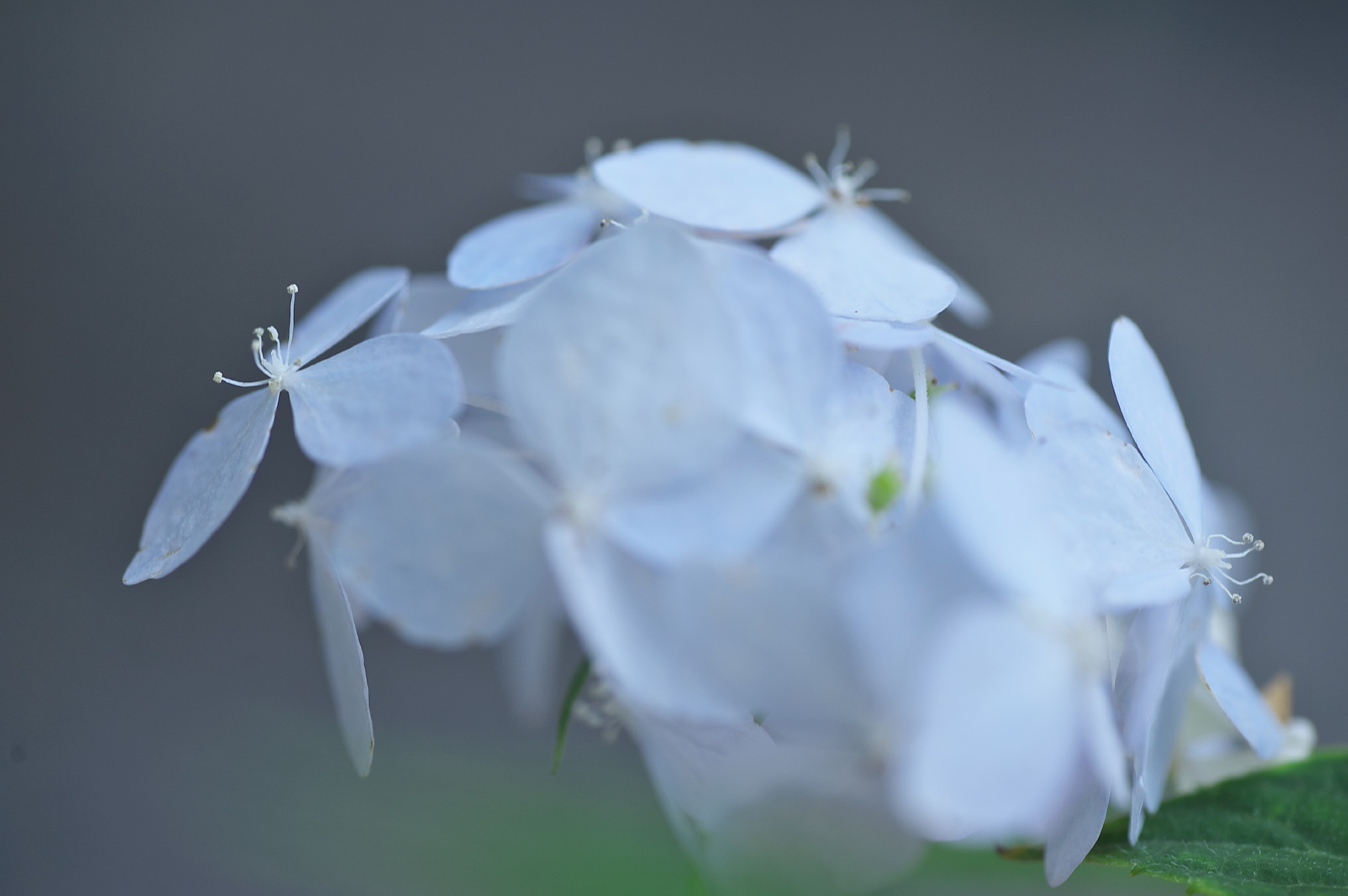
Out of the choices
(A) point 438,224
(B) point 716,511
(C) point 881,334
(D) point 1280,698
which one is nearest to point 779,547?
(B) point 716,511

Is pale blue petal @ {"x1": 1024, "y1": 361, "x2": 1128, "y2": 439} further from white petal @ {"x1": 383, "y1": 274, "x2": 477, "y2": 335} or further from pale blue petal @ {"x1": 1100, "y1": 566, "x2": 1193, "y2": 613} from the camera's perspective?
white petal @ {"x1": 383, "y1": 274, "x2": 477, "y2": 335}

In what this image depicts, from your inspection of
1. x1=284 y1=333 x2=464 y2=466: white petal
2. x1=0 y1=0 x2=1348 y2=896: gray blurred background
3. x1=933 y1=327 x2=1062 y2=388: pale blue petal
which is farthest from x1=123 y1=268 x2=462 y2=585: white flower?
x1=0 y1=0 x2=1348 y2=896: gray blurred background

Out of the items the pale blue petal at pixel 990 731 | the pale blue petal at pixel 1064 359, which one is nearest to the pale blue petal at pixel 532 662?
the pale blue petal at pixel 1064 359

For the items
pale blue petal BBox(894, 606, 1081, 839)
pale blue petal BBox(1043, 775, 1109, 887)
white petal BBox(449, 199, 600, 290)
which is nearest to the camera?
pale blue petal BBox(894, 606, 1081, 839)

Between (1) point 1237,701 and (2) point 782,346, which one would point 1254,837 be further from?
(2) point 782,346

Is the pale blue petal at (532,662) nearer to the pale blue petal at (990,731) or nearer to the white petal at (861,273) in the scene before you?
the white petal at (861,273)

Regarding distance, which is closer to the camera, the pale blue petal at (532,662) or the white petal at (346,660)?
the white petal at (346,660)
